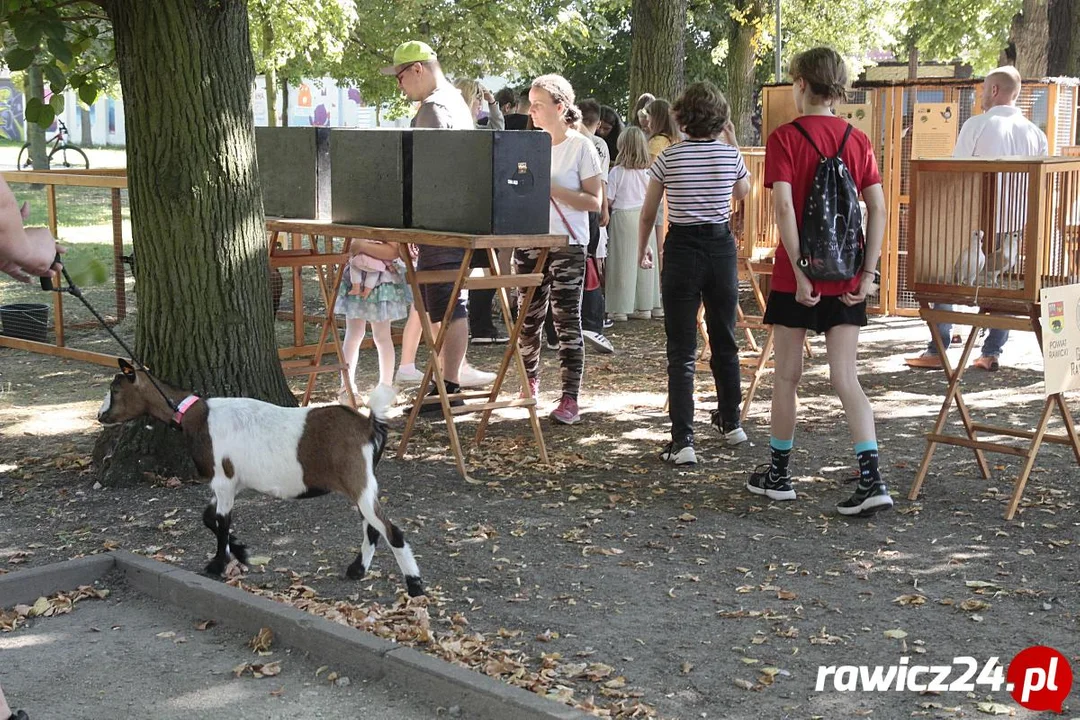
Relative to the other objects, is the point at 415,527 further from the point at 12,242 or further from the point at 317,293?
the point at 317,293

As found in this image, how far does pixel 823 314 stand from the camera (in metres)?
6.17

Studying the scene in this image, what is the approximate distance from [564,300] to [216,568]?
345 centimetres

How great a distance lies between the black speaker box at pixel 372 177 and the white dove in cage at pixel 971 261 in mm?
2943

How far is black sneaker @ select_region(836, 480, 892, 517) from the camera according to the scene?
20.6 ft

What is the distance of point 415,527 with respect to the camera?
623 cm

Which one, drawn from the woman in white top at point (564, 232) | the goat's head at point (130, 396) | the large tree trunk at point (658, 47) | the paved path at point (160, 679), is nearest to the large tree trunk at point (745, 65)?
the large tree trunk at point (658, 47)

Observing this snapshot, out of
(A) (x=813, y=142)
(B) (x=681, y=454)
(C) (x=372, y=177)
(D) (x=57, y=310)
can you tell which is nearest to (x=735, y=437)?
(B) (x=681, y=454)

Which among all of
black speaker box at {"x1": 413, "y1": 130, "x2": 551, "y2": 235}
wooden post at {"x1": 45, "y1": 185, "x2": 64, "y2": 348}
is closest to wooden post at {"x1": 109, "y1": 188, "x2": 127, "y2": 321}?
wooden post at {"x1": 45, "y1": 185, "x2": 64, "y2": 348}

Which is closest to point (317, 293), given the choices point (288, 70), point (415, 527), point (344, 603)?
point (415, 527)

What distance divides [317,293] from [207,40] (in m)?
9.15

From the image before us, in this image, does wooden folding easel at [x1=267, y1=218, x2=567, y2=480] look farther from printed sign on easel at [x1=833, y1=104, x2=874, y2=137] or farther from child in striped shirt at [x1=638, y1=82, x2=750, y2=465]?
printed sign on easel at [x1=833, y1=104, x2=874, y2=137]

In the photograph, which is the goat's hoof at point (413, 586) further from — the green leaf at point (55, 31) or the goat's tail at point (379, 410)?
the green leaf at point (55, 31)

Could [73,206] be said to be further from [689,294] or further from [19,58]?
[689,294]

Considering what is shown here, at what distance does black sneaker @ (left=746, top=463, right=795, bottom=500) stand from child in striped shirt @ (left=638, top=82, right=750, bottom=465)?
2.31 ft
